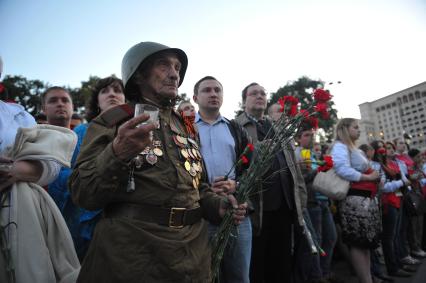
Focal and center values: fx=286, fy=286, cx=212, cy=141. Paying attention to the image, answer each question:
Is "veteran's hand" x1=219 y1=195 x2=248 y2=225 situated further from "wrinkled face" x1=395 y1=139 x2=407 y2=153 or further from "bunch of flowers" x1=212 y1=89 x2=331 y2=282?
"wrinkled face" x1=395 y1=139 x2=407 y2=153

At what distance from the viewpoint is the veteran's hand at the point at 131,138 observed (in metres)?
1.33

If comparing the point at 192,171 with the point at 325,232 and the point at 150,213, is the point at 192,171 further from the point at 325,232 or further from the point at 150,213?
the point at 325,232

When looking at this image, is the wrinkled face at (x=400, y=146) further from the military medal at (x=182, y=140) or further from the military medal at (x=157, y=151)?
the military medal at (x=157, y=151)

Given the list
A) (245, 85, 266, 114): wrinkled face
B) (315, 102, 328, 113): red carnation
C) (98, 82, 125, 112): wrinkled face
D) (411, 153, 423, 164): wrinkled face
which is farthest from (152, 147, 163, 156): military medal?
(411, 153, 423, 164): wrinkled face

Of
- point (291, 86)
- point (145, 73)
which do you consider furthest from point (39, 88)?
point (145, 73)

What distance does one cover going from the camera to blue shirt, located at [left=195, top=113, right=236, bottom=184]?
3.27m

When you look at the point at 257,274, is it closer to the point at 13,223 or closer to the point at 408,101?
the point at 13,223

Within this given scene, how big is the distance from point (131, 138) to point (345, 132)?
4.14 meters

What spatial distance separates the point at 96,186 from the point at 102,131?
39 centimetres

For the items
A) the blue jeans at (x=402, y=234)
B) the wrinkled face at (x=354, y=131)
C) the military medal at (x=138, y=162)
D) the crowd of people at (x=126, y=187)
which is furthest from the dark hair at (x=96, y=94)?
the blue jeans at (x=402, y=234)

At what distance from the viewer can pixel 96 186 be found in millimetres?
1422

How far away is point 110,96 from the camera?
10.5ft

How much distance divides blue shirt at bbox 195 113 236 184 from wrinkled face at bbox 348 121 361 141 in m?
2.25

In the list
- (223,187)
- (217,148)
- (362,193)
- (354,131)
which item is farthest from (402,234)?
(223,187)
